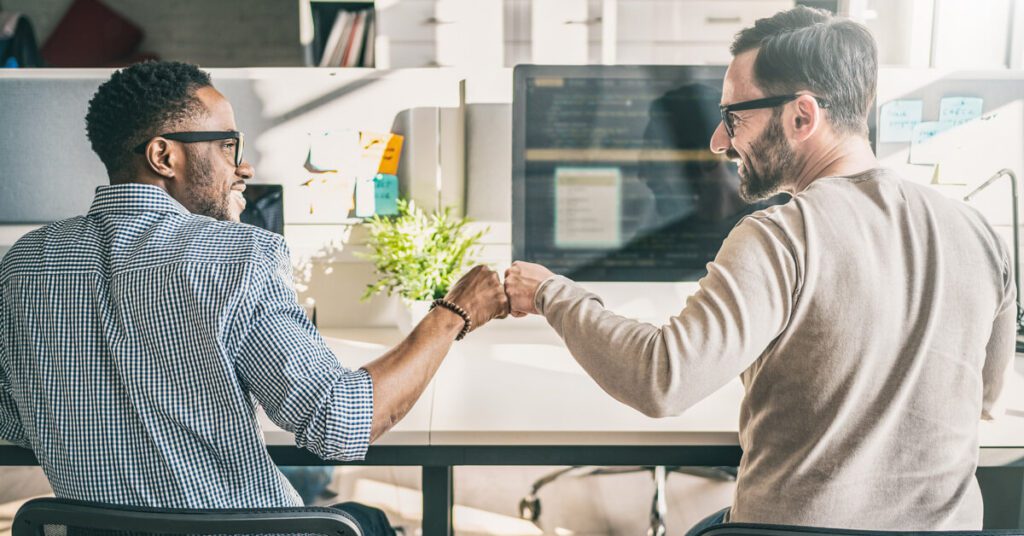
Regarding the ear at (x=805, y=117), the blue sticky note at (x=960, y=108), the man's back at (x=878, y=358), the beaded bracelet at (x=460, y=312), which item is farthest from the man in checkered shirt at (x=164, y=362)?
the blue sticky note at (x=960, y=108)

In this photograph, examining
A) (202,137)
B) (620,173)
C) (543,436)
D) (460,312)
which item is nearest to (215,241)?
(202,137)

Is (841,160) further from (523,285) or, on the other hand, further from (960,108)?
(960,108)

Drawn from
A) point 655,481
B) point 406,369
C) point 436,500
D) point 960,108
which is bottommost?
point 655,481

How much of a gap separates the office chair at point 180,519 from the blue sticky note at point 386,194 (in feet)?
3.55

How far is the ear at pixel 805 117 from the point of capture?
980 millimetres

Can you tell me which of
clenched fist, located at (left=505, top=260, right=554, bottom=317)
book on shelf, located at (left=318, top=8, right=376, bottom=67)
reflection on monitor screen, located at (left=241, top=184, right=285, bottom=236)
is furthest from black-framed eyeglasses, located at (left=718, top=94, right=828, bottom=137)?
book on shelf, located at (left=318, top=8, right=376, bottom=67)

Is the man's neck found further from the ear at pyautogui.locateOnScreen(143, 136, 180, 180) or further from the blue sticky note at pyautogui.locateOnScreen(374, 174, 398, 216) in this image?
the blue sticky note at pyautogui.locateOnScreen(374, 174, 398, 216)

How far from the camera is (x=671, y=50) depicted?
322 cm

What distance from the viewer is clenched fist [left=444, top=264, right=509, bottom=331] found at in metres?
1.20

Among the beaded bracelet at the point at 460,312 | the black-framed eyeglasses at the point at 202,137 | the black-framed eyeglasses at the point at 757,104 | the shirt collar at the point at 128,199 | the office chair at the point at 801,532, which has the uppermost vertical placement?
the black-framed eyeglasses at the point at 757,104

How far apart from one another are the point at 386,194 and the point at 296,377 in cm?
93

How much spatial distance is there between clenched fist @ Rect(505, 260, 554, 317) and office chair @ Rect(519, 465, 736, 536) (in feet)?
3.00

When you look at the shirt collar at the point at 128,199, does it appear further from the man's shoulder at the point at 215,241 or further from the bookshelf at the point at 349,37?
the bookshelf at the point at 349,37

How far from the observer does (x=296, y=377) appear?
0.87 meters
